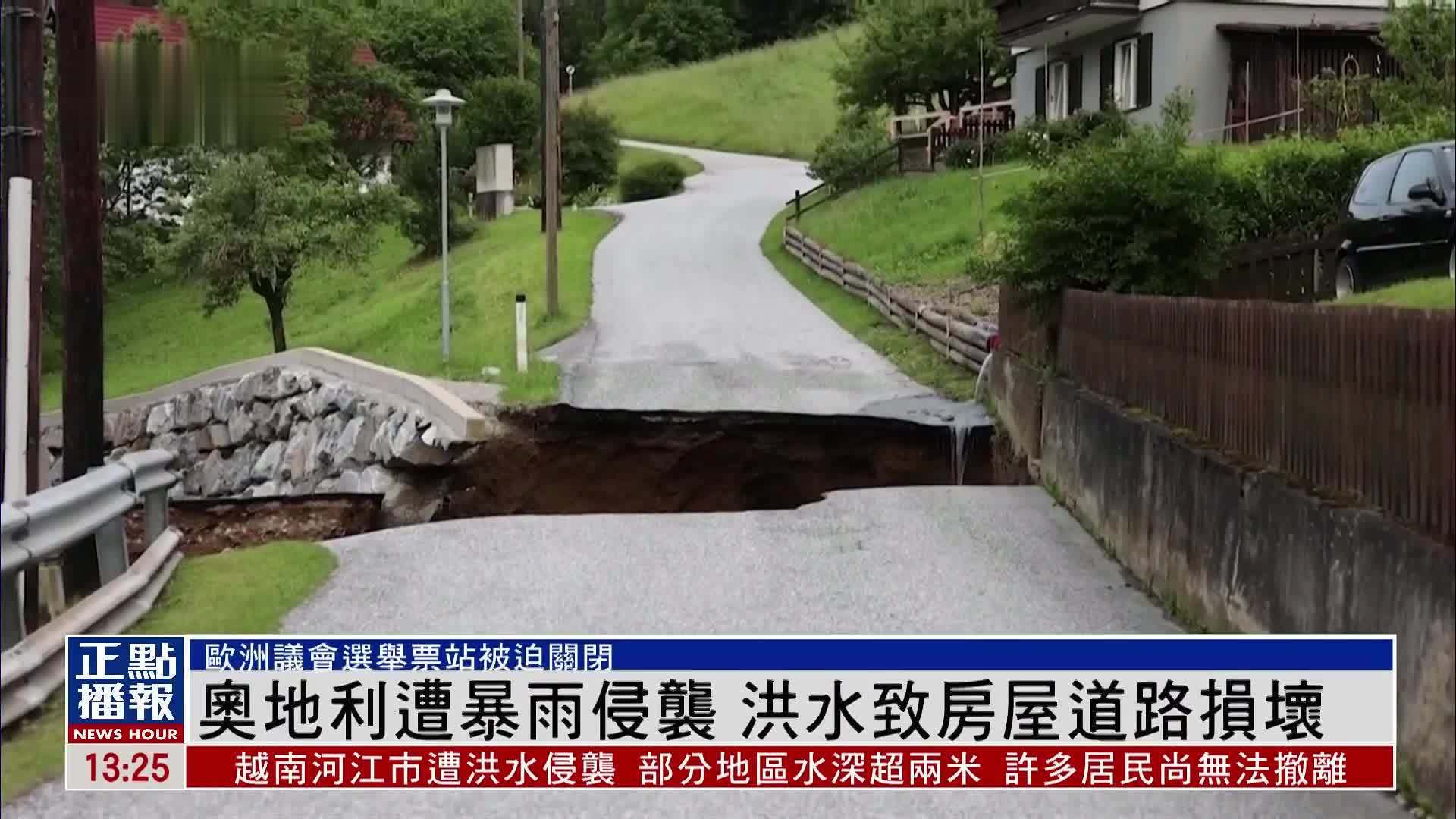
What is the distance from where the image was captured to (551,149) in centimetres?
2784

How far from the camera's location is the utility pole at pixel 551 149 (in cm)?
2644

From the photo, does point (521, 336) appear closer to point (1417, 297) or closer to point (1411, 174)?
point (1411, 174)

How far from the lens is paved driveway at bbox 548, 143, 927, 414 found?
64.5ft

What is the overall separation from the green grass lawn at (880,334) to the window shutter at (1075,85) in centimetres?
959

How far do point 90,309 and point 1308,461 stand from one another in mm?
8847

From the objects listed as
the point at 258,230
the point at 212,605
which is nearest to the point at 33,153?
the point at 212,605

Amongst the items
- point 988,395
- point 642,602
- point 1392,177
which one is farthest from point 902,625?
point 988,395

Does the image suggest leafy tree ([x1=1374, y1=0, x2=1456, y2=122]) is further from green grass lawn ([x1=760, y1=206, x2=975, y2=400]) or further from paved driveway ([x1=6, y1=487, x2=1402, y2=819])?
green grass lawn ([x1=760, y1=206, x2=975, y2=400])

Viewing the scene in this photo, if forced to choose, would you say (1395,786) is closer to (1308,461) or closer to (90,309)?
(1308,461)

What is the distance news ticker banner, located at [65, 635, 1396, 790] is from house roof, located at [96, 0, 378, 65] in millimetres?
11827

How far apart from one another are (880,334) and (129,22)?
43.9ft

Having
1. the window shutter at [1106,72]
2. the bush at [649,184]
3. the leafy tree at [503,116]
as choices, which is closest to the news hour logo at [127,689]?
the window shutter at [1106,72]

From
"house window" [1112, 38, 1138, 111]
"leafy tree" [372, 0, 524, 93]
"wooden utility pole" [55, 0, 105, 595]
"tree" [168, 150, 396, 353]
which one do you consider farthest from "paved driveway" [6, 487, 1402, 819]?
"leafy tree" [372, 0, 524, 93]

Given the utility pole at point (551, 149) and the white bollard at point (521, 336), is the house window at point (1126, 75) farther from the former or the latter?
the white bollard at point (521, 336)
